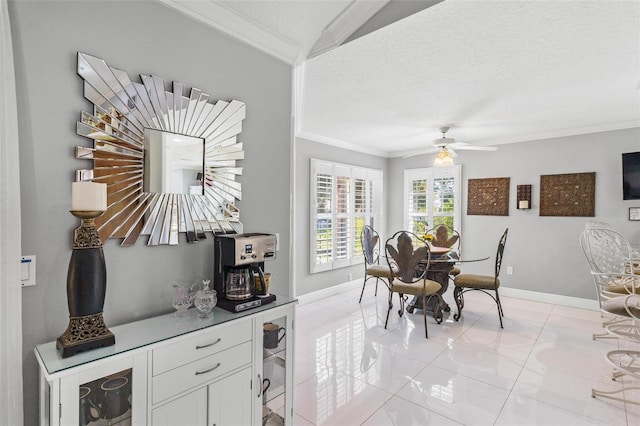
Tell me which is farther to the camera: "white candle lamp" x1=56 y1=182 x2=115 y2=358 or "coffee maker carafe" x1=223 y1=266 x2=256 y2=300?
"coffee maker carafe" x1=223 y1=266 x2=256 y2=300

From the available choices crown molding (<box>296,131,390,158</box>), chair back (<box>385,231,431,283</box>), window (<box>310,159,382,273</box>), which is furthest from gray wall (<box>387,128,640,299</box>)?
chair back (<box>385,231,431,283</box>)

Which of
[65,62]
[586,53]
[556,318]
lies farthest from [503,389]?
[65,62]

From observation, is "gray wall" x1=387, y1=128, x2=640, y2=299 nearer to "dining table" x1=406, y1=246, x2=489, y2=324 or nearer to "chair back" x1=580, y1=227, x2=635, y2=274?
"chair back" x1=580, y1=227, x2=635, y2=274

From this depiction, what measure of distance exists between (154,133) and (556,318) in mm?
4815

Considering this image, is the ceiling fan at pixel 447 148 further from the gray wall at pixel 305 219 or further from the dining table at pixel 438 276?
the gray wall at pixel 305 219

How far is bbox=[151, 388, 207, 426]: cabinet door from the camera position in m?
1.27

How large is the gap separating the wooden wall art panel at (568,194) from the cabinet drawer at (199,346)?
15.7ft

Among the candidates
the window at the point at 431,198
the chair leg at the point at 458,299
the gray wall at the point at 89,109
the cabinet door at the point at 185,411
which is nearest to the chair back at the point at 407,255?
the chair leg at the point at 458,299

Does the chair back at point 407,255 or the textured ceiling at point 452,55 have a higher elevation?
the textured ceiling at point 452,55

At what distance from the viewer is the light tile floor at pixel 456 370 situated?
2133mm

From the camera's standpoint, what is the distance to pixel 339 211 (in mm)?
5141

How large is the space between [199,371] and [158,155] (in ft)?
3.49

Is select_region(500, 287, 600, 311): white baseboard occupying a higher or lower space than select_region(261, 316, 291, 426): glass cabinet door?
lower

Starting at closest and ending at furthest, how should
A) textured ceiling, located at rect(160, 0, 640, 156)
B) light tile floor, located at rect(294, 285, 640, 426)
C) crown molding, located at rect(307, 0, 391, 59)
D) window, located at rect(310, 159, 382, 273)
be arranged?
A: textured ceiling, located at rect(160, 0, 640, 156) < crown molding, located at rect(307, 0, 391, 59) < light tile floor, located at rect(294, 285, 640, 426) < window, located at rect(310, 159, 382, 273)
